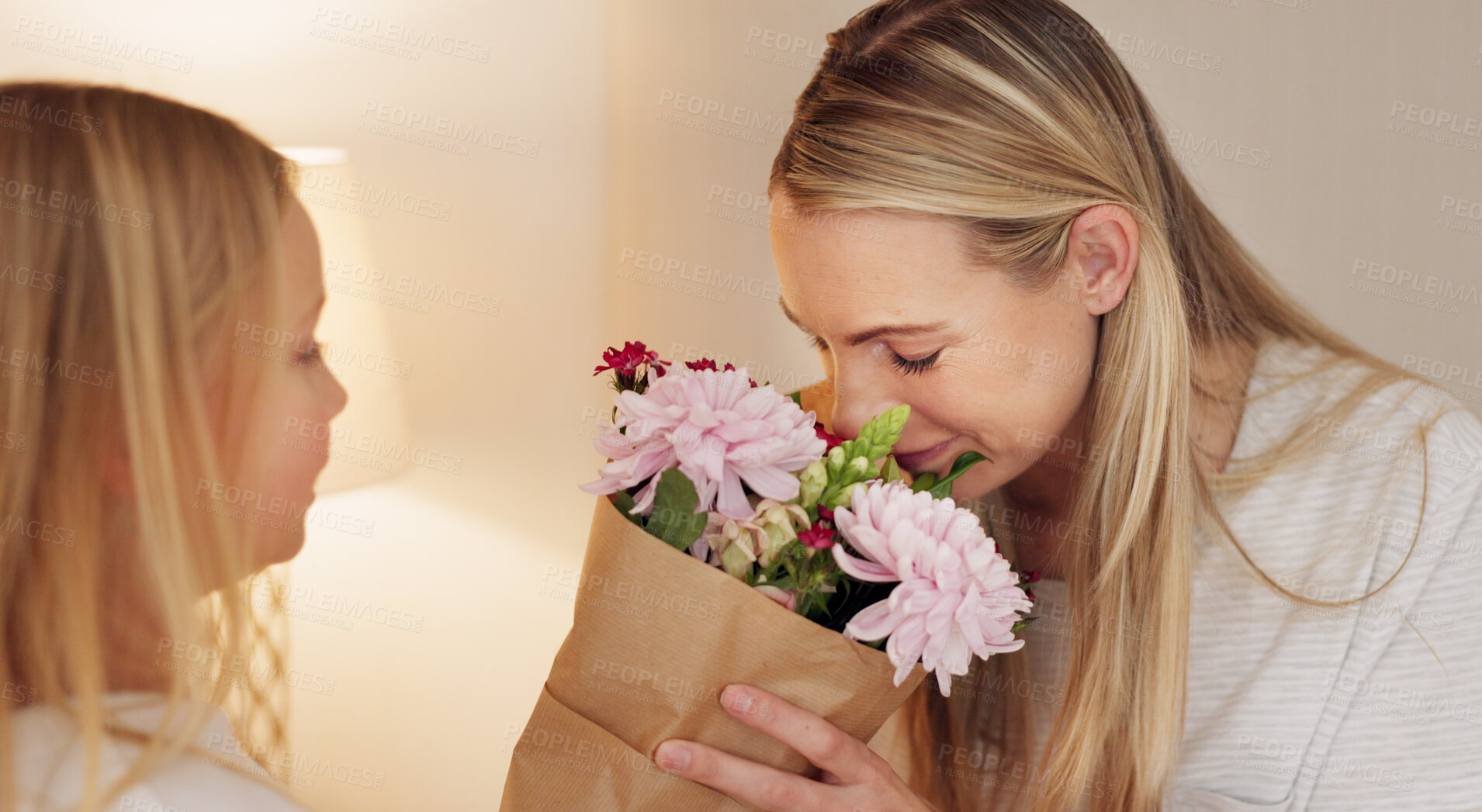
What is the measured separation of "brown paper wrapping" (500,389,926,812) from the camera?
2.58 ft

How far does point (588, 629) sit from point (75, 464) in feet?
1.71

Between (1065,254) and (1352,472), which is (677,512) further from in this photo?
(1352,472)

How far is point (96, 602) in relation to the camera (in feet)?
3.13

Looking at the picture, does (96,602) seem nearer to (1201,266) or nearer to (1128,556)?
(1128,556)

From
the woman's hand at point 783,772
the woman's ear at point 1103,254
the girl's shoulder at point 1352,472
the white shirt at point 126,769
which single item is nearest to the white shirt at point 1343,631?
the girl's shoulder at point 1352,472

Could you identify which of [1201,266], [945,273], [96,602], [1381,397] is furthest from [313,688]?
[1381,397]

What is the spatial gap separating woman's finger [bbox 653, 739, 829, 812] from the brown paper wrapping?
0.04 ft

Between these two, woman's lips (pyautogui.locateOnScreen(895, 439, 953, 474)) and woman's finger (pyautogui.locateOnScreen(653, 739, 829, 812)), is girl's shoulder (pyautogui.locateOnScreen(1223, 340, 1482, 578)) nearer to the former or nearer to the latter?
woman's lips (pyautogui.locateOnScreen(895, 439, 953, 474))

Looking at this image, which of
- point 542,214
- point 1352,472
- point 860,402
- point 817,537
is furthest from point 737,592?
point 542,214

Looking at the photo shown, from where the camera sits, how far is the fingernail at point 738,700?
0.80 m

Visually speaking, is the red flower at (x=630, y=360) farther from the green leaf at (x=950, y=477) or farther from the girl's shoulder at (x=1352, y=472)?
the girl's shoulder at (x=1352, y=472)

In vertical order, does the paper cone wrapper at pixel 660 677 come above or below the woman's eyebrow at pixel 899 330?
below

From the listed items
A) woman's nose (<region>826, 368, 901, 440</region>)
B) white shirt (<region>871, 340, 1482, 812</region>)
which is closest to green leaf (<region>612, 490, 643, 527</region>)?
woman's nose (<region>826, 368, 901, 440</region>)

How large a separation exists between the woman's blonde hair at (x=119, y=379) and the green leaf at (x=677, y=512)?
0.44m
